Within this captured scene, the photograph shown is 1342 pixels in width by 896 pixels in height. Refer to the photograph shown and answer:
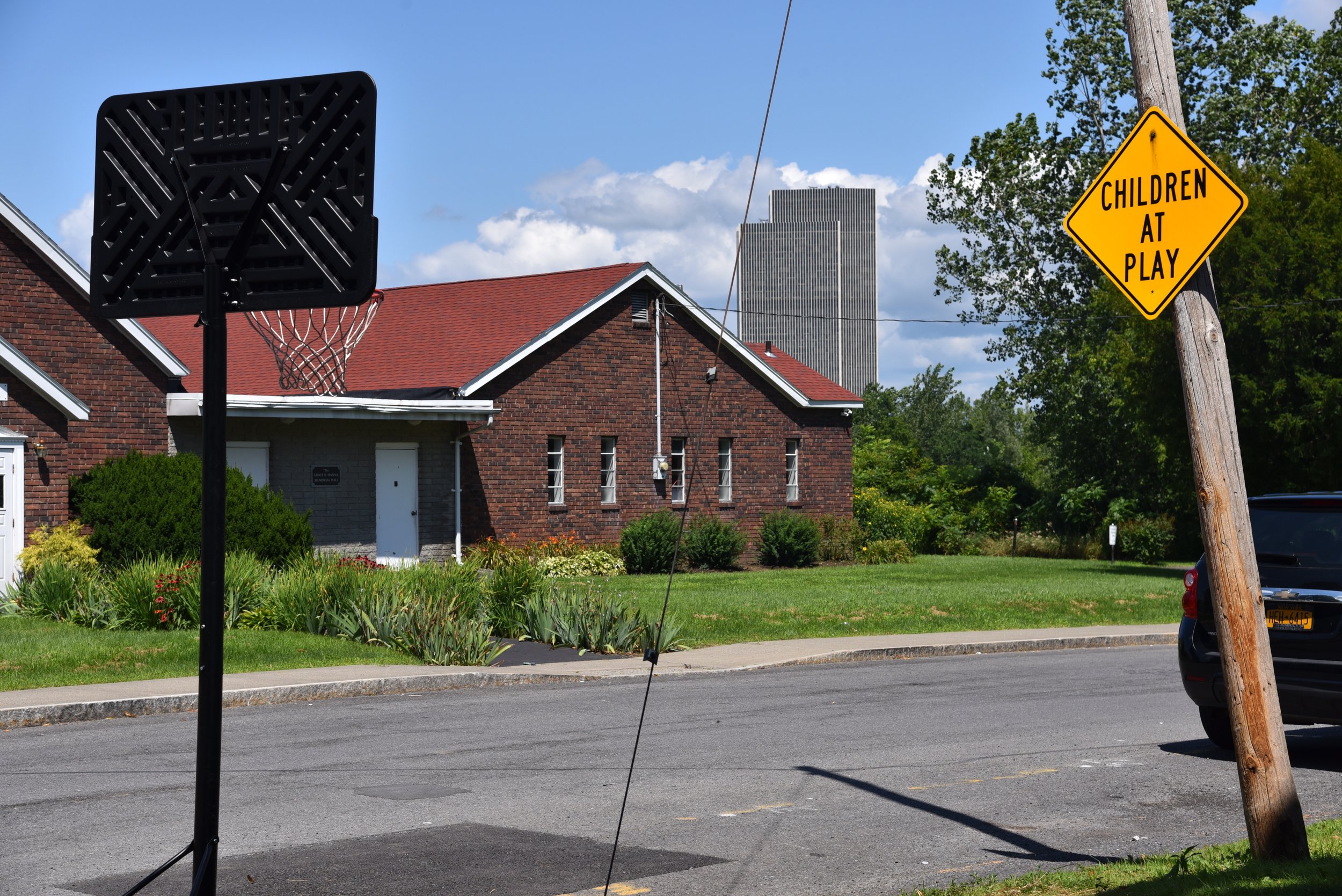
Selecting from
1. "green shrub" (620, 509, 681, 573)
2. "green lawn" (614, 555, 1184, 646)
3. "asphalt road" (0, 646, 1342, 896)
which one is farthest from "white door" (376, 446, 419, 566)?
"asphalt road" (0, 646, 1342, 896)

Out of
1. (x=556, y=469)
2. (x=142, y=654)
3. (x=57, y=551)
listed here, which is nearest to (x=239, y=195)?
(x=142, y=654)

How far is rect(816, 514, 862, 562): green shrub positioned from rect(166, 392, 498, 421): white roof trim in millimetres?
10756

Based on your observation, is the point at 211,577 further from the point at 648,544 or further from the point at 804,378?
the point at 804,378

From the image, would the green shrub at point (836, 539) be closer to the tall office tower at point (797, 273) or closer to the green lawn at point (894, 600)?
the green lawn at point (894, 600)

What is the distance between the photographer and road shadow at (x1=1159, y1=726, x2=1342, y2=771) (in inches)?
408

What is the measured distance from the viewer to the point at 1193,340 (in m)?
6.52

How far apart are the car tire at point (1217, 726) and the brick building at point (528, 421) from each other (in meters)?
16.6

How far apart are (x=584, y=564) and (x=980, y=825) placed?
23.6m

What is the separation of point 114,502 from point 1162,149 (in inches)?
774

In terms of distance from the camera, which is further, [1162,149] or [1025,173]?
[1025,173]

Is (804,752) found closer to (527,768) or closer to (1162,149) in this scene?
(527,768)

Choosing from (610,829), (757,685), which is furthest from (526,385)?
(610,829)

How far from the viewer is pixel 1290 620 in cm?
1000

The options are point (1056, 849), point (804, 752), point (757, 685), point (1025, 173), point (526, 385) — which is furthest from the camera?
point (1025, 173)
